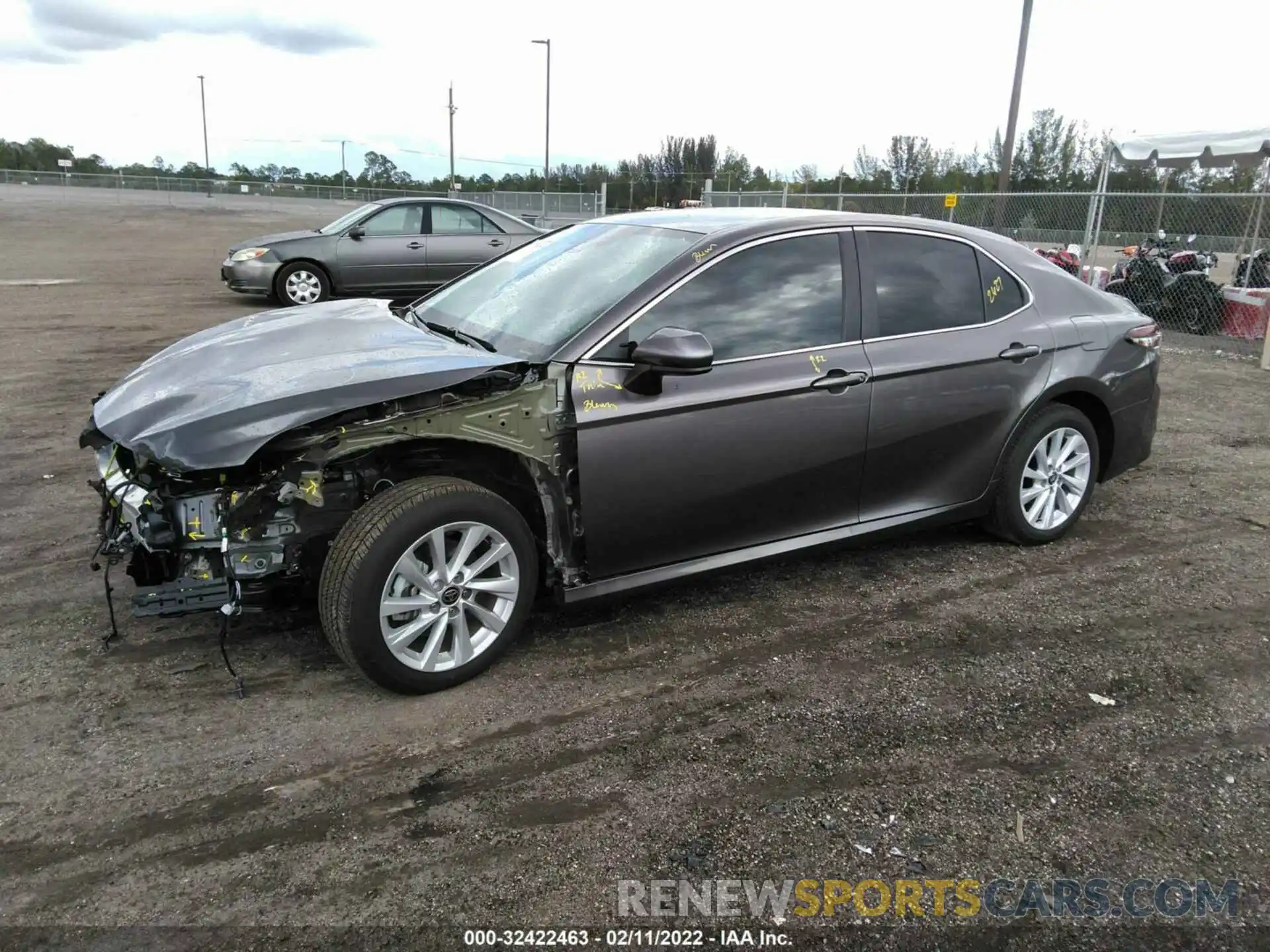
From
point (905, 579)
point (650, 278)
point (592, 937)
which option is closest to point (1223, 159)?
point (905, 579)

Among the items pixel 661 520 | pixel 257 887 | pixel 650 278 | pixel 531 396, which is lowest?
pixel 257 887

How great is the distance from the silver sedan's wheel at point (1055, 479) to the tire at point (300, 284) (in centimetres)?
990

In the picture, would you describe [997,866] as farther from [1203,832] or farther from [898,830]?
[1203,832]

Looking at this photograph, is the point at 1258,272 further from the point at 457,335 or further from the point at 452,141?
the point at 452,141

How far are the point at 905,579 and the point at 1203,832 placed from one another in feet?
6.07

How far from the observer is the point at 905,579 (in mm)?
4398

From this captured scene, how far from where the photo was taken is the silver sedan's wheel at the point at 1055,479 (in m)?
4.60

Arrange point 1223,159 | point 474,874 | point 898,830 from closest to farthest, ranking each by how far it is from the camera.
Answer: point 474,874 < point 898,830 < point 1223,159

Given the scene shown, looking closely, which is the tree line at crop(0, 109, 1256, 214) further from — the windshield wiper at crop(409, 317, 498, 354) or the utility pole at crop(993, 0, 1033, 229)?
the windshield wiper at crop(409, 317, 498, 354)

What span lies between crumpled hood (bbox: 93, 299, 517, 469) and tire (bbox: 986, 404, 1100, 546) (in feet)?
8.69

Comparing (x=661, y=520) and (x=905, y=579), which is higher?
(x=661, y=520)

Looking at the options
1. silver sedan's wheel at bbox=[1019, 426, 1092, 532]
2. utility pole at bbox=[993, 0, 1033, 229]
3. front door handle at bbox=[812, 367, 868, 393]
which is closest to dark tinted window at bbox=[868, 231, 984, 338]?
front door handle at bbox=[812, 367, 868, 393]

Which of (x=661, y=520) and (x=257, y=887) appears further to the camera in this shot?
(x=661, y=520)

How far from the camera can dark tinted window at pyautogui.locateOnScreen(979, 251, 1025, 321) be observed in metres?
4.40
